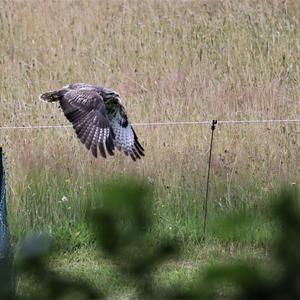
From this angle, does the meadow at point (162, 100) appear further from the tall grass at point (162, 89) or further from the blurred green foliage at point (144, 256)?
the blurred green foliage at point (144, 256)

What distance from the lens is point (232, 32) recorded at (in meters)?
11.8

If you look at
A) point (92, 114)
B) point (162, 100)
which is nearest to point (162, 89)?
point (162, 100)

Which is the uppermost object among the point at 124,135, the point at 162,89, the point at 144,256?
the point at 144,256

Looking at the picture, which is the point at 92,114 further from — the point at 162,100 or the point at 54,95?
the point at 162,100

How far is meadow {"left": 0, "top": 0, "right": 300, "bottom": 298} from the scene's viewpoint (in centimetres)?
837

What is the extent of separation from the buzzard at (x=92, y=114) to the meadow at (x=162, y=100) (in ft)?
1.07

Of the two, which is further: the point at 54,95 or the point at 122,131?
the point at 122,131

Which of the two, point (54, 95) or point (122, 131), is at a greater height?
point (54, 95)

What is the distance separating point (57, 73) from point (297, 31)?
9.53 feet

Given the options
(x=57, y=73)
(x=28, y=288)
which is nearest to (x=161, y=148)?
(x=57, y=73)

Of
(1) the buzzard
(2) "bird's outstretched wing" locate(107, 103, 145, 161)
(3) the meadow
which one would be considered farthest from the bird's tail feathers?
(3) the meadow

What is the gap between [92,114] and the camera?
8.32 metres

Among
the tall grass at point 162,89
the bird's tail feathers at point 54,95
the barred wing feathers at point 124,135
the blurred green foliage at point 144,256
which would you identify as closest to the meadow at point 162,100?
the tall grass at point 162,89

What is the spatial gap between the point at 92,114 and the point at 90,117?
3cm
